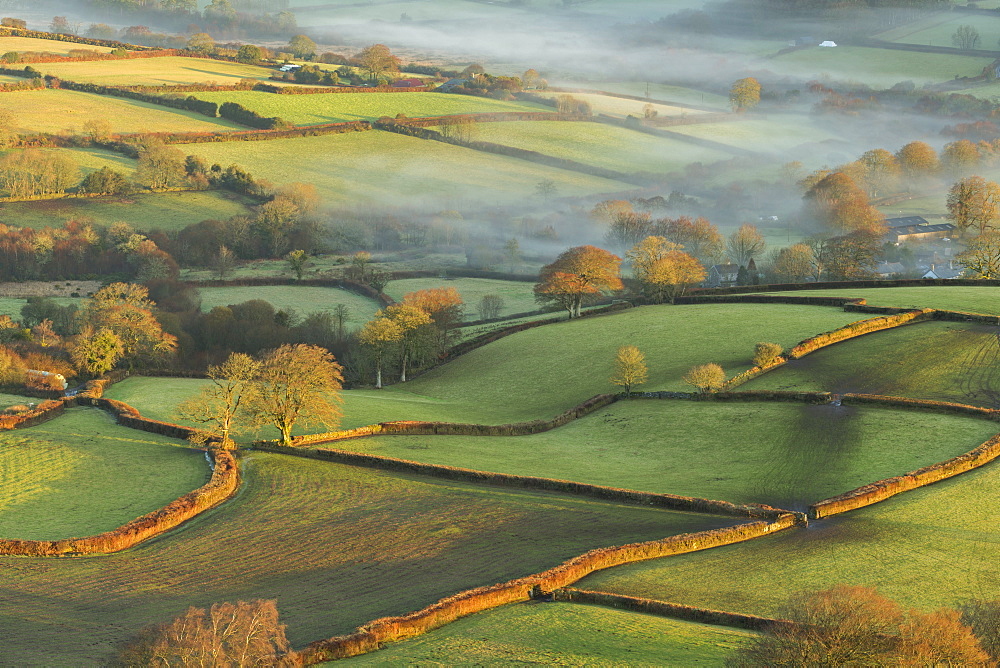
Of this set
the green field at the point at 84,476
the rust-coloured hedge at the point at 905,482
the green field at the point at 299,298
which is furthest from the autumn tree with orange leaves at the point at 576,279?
the rust-coloured hedge at the point at 905,482

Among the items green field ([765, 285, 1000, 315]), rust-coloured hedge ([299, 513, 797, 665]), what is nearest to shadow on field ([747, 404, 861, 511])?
rust-coloured hedge ([299, 513, 797, 665])

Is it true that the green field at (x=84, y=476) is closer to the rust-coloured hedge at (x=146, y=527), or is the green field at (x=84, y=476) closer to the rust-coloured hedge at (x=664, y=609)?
the rust-coloured hedge at (x=146, y=527)

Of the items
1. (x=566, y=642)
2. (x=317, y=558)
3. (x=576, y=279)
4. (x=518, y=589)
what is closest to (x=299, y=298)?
(x=576, y=279)

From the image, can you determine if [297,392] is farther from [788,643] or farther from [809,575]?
[788,643]

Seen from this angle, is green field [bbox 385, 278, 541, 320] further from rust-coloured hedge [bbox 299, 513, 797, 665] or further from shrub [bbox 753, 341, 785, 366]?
rust-coloured hedge [bbox 299, 513, 797, 665]

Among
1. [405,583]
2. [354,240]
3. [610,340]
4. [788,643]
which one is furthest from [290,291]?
[788,643]

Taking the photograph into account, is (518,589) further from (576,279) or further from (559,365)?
(576,279)
